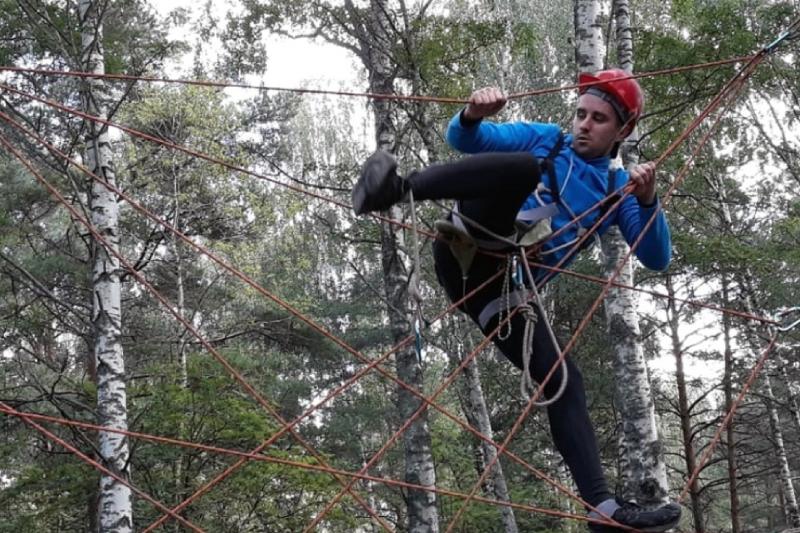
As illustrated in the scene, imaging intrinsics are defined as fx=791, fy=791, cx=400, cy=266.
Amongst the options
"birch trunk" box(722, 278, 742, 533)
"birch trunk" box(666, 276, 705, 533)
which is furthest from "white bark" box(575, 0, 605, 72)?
"birch trunk" box(722, 278, 742, 533)

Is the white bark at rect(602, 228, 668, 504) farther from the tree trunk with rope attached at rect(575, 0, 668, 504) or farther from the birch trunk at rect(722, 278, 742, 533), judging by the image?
the birch trunk at rect(722, 278, 742, 533)

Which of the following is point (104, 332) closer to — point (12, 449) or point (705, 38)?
point (12, 449)

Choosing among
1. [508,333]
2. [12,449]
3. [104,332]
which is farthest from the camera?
[12,449]

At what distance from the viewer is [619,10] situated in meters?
5.61

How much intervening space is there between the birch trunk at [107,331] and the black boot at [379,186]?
315 cm

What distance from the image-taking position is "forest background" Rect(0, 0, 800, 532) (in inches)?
199

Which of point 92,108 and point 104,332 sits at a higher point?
point 92,108

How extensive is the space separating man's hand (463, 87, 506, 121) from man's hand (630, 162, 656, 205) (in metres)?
0.42

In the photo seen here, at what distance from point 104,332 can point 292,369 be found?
997cm

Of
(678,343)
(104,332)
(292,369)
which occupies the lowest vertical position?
(104,332)

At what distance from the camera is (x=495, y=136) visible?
219cm

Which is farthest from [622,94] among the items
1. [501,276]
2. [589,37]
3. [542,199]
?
[589,37]

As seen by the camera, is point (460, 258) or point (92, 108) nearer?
point (460, 258)

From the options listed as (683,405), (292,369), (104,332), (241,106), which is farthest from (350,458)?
(104,332)
